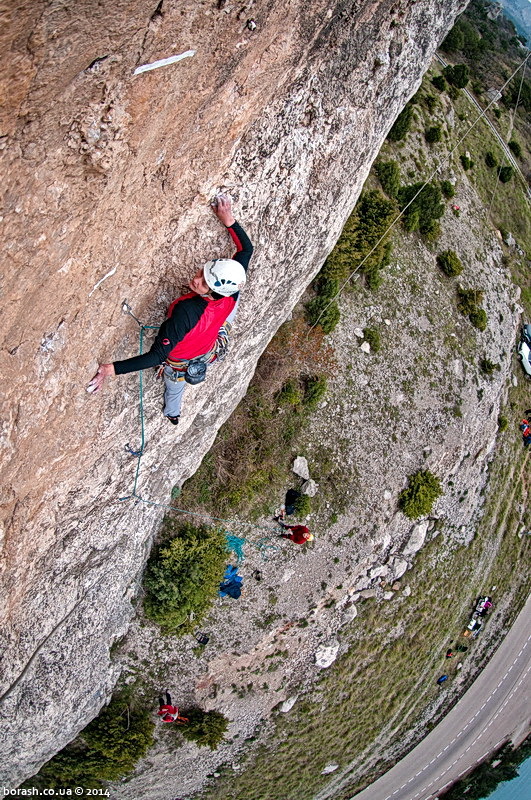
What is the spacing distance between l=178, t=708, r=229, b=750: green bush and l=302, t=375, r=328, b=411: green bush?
10792 millimetres

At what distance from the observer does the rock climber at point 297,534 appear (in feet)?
52.7

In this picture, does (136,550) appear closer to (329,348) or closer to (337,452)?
(337,452)

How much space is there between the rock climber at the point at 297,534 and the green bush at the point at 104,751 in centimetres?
737

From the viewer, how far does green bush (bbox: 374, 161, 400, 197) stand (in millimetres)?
18438

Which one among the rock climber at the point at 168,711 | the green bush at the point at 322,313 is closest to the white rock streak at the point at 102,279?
the green bush at the point at 322,313

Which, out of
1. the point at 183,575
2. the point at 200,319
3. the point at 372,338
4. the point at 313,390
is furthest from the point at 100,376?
the point at 372,338

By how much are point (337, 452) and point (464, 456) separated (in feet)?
20.7

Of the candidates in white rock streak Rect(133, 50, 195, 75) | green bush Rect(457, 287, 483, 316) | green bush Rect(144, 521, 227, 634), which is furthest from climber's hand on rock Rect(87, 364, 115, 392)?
green bush Rect(457, 287, 483, 316)

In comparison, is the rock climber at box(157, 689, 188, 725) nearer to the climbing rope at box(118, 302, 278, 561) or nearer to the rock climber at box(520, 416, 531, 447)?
the climbing rope at box(118, 302, 278, 561)

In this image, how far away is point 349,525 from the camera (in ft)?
57.4

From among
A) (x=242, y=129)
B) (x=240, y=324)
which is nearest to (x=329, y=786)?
(x=240, y=324)

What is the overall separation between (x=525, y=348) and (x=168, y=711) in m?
21.4

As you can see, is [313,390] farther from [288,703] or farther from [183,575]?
[288,703]

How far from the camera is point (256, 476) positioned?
16.2 metres
